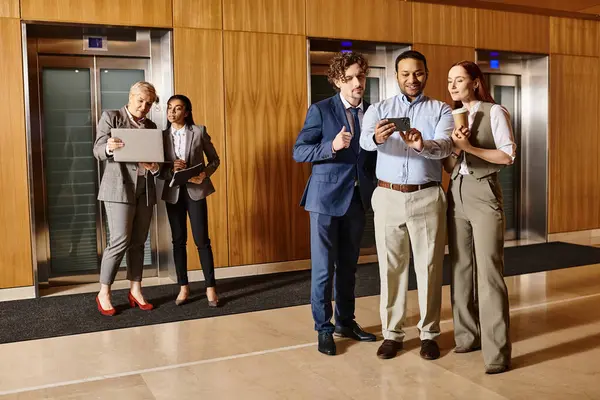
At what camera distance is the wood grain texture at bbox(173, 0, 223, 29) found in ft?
18.5

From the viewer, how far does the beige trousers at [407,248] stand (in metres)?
3.34

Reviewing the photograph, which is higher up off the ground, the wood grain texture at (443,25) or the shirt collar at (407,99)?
the wood grain texture at (443,25)

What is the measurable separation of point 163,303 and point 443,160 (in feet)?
8.42

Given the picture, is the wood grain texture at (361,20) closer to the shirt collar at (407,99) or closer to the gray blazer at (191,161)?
the gray blazer at (191,161)

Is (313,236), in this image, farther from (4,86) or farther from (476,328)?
(4,86)

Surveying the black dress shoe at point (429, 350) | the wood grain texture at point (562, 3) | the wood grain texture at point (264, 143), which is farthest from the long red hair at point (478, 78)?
the wood grain texture at point (562, 3)

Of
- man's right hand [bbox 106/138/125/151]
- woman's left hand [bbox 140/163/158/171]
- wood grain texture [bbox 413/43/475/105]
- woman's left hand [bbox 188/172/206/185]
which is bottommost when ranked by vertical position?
woman's left hand [bbox 188/172/206/185]

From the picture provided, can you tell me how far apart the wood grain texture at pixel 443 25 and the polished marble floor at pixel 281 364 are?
136 inches

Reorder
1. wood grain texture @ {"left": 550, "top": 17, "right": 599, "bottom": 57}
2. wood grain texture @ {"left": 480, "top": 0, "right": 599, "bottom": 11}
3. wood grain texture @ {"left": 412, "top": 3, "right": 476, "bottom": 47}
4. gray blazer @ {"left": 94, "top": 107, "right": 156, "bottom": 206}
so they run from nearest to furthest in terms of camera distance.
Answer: gray blazer @ {"left": 94, "top": 107, "right": 156, "bottom": 206} < wood grain texture @ {"left": 412, "top": 3, "right": 476, "bottom": 47} < wood grain texture @ {"left": 550, "top": 17, "right": 599, "bottom": 57} < wood grain texture @ {"left": 480, "top": 0, "right": 599, "bottom": 11}

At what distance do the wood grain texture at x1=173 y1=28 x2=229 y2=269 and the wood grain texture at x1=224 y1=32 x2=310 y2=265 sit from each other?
69mm

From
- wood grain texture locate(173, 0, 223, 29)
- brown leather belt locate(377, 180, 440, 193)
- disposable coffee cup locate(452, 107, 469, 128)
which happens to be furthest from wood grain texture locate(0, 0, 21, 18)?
disposable coffee cup locate(452, 107, 469, 128)

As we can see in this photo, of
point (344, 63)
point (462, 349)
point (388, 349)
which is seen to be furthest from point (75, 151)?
point (462, 349)

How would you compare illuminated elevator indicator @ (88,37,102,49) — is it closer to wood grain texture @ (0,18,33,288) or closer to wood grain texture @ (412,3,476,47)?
wood grain texture @ (0,18,33,288)

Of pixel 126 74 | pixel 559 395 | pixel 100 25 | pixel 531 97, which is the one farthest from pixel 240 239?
pixel 531 97
